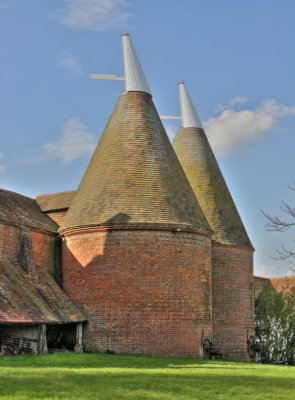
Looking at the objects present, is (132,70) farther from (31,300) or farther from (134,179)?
(31,300)

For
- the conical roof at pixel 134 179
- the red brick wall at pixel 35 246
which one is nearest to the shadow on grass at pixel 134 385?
the red brick wall at pixel 35 246

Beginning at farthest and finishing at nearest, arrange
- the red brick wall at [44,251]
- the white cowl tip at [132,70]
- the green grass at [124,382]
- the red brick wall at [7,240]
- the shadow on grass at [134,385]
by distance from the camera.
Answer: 1. the white cowl tip at [132,70]
2. the red brick wall at [44,251]
3. the red brick wall at [7,240]
4. the green grass at [124,382]
5. the shadow on grass at [134,385]

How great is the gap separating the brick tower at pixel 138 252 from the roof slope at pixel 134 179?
41mm

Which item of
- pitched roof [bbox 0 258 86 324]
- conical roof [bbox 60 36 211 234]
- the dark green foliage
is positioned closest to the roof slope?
conical roof [bbox 60 36 211 234]

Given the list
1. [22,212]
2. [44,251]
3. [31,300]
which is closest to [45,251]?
[44,251]

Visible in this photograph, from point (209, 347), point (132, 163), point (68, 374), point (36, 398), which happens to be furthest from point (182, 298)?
point (36, 398)

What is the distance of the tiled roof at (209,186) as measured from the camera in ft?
102

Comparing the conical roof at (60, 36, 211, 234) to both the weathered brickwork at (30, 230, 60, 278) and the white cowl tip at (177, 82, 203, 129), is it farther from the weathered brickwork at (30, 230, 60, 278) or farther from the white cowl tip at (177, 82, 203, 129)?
the white cowl tip at (177, 82, 203, 129)

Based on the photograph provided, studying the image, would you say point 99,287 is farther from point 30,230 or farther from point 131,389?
point 131,389

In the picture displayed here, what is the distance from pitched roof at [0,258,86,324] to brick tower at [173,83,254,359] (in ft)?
23.6

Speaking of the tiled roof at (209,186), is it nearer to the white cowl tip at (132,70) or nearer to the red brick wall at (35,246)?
the white cowl tip at (132,70)

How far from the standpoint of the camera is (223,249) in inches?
1202

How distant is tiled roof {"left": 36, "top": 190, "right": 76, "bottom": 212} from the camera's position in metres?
30.0

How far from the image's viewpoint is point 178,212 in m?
25.9
